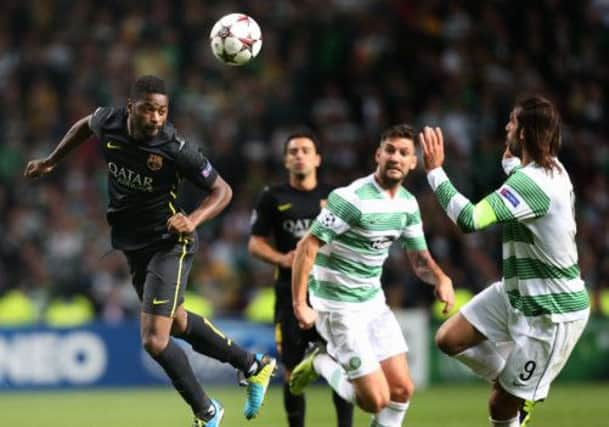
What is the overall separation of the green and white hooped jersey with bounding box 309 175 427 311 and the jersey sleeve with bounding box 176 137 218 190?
2.59ft

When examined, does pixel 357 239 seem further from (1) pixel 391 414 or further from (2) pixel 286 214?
(2) pixel 286 214

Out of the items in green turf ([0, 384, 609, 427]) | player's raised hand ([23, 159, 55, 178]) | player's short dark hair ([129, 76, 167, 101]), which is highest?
player's short dark hair ([129, 76, 167, 101])

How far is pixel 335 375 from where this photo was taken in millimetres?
8250

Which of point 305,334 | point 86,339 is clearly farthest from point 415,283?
point 305,334

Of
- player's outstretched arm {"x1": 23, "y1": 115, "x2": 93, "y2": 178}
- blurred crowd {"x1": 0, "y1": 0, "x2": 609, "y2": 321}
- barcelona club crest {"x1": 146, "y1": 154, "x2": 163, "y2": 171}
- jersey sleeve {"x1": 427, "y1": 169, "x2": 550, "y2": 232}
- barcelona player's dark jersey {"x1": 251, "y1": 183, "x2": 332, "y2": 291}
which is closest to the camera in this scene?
jersey sleeve {"x1": 427, "y1": 169, "x2": 550, "y2": 232}

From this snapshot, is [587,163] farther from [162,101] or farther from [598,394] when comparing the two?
[162,101]

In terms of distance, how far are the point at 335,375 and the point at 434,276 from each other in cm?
89

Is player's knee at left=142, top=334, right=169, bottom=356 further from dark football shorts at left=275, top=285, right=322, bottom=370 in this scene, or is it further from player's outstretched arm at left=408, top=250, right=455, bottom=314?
player's outstretched arm at left=408, top=250, right=455, bottom=314

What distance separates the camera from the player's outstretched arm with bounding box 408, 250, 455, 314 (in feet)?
26.5

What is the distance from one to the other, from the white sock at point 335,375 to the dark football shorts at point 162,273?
3.23ft

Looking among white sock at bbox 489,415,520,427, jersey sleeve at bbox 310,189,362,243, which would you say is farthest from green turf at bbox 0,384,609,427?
jersey sleeve at bbox 310,189,362,243

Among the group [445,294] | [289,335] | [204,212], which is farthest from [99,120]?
[445,294]

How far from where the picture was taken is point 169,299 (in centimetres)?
817

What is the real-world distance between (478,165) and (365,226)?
28.3ft
